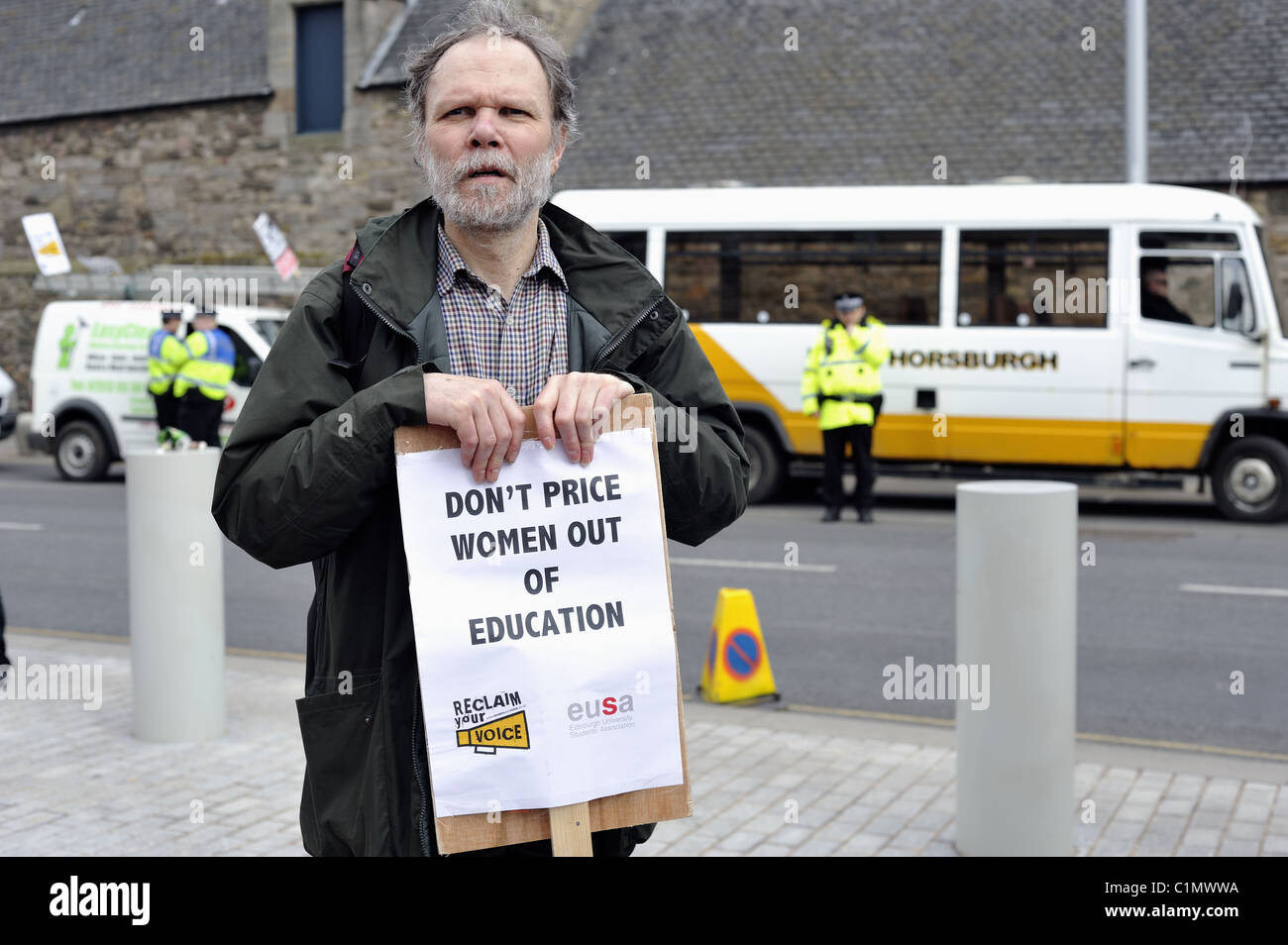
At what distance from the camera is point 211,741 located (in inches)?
239

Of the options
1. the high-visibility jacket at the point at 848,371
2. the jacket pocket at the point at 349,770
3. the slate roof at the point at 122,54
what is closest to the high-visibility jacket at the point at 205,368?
the high-visibility jacket at the point at 848,371

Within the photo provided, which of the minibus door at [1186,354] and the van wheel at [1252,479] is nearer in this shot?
the van wheel at [1252,479]

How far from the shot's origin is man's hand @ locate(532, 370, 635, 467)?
207 centimetres

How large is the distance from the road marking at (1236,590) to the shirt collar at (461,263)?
8577 mm

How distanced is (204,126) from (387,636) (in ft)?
90.4

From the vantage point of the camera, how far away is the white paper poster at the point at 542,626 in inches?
84.1

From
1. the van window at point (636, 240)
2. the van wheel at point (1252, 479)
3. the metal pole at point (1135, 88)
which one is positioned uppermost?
the metal pole at point (1135, 88)

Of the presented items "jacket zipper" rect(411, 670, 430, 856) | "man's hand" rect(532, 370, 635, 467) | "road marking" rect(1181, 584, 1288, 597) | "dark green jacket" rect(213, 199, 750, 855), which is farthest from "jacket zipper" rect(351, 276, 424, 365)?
"road marking" rect(1181, 584, 1288, 597)

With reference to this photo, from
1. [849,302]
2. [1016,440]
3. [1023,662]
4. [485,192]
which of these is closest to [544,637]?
[485,192]

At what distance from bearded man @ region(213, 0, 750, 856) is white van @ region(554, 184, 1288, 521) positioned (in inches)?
496

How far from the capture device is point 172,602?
6172mm

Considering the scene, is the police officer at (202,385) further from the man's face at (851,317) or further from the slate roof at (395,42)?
the slate roof at (395,42)

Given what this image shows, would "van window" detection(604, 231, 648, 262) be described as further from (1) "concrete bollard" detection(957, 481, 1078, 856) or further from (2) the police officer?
(1) "concrete bollard" detection(957, 481, 1078, 856)
